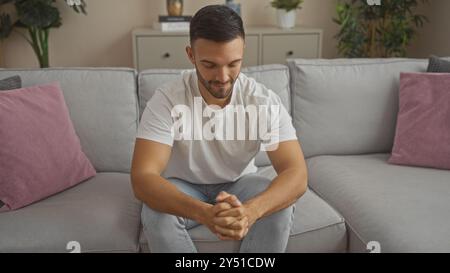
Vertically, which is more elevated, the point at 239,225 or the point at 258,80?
the point at 258,80

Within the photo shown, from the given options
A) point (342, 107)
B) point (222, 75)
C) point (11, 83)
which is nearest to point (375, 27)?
point (342, 107)

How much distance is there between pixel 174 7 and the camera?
3250mm

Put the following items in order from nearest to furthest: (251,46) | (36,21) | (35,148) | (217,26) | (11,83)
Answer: (217,26)
(35,148)
(11,83)
(36,21)
(251,46)

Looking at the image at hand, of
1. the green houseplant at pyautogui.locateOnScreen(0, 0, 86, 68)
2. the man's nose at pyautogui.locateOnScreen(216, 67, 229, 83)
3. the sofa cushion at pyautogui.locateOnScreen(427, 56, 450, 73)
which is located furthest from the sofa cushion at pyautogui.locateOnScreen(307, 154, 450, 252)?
the green houseplant at pyautogui.locateOnScreen(0, 0, 86, 68)

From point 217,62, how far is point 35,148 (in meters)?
0.70

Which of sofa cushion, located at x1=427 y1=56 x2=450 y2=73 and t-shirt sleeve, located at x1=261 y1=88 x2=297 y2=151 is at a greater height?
sofa cushion, located at x1=427 y1=56 x2=450 y2=73

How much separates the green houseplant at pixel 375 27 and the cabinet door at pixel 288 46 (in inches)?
10.1

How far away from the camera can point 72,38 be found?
3.51 meters

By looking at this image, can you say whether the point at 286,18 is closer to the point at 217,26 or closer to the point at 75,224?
the point at 217,26

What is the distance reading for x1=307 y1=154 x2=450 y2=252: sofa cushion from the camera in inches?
53.9

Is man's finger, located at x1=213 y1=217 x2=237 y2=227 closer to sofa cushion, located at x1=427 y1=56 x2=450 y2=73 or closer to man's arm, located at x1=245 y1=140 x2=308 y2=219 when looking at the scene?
man's arm, located at x1=245 y1=140 x2=308 y2=219

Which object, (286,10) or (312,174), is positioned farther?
(286,10)

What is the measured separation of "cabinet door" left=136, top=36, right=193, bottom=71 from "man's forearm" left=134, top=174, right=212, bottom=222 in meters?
1.91

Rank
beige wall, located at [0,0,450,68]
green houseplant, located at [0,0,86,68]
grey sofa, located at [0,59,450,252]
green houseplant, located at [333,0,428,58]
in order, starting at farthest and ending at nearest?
beige wall, located at [0,0,450,68] < green houseplant, located at [333,0,428,58] < green houseplant, located at [0,0,86,68] < grey sofa, located at [0,59,450,252]
